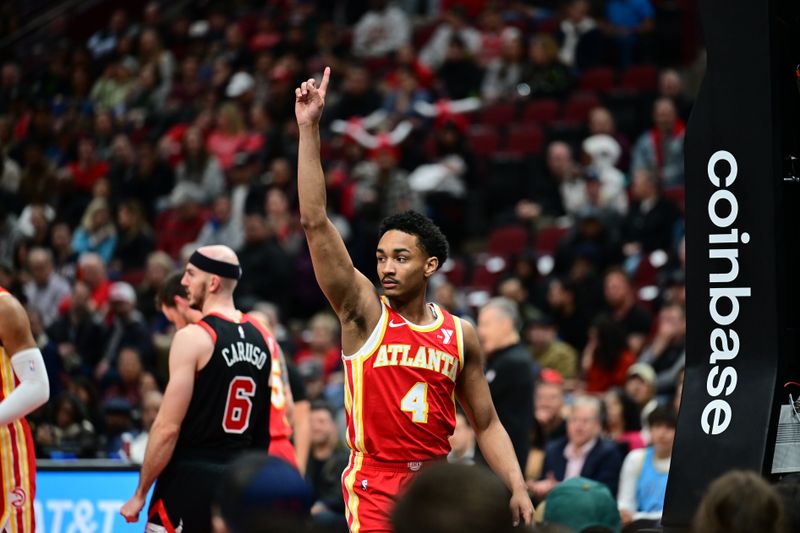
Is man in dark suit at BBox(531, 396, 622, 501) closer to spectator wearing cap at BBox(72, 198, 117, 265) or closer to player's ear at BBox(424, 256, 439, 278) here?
player's ear at BBox(424, 256, 439, 278)

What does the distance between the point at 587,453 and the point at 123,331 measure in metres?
7.63

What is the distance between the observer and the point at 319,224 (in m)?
6.21

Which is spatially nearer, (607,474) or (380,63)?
(607,474)

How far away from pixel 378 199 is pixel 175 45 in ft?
30.2

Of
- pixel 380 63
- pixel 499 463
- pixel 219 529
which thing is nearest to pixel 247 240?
pixel 380 63

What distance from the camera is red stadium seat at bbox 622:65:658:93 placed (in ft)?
62.2

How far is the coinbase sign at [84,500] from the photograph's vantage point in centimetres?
973

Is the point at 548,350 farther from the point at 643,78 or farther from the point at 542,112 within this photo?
the point at 643,78

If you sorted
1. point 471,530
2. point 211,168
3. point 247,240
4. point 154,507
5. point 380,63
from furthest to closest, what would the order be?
point 380,63 → point 211,168 → point 247,240 → point 154,507 → point 471,530

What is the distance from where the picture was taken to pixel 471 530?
124 inches

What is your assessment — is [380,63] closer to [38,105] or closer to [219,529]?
[38,105]

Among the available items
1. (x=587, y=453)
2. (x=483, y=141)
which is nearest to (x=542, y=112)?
(x=483, y=141)

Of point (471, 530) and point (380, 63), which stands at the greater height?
point (380, 63)

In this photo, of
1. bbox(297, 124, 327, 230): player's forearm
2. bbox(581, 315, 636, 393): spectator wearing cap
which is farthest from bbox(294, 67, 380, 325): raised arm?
bbox(581, 315, 636, 393): spectator wearing cap
